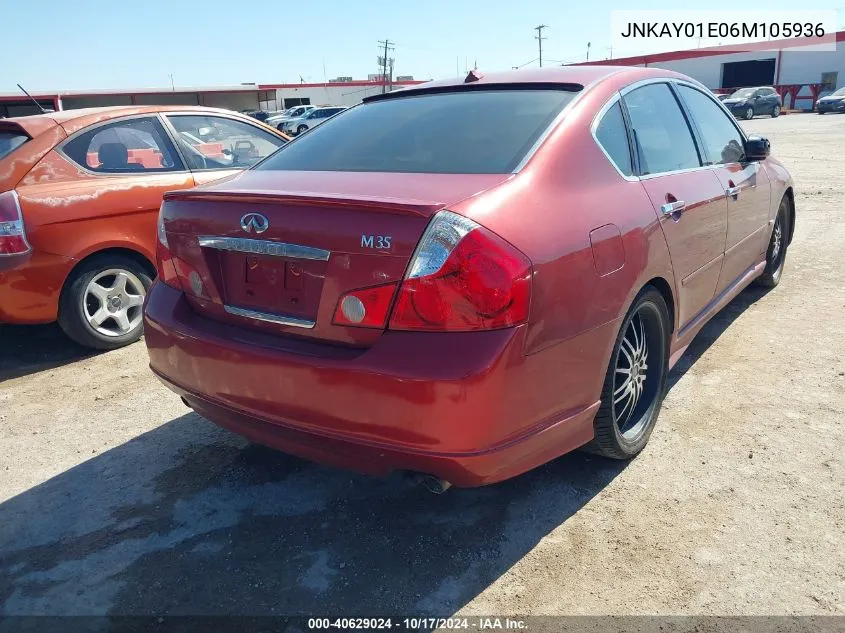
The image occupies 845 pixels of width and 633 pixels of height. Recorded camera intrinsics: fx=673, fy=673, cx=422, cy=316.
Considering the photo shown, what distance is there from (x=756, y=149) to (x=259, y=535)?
142 inches

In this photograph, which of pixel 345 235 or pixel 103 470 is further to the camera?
pixel 103 470

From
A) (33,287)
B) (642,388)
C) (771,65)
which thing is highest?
(771,65)

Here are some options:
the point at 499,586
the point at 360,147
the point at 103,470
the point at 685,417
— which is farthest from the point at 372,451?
the point at 685,417

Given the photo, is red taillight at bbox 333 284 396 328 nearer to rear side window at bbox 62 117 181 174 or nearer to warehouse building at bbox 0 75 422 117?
rear side window at bbox 62 117 181 174

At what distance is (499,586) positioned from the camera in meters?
2.24

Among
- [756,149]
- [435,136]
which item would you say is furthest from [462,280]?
[756,149]

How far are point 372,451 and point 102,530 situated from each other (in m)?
1.27

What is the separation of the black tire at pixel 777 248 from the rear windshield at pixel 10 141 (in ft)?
17.4

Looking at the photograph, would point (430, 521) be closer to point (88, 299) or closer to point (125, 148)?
point (88, 299)

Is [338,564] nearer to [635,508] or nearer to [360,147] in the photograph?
[635,508]

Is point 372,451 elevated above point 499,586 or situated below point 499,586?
above

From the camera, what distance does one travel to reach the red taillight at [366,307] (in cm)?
206

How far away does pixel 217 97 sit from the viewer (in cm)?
5191

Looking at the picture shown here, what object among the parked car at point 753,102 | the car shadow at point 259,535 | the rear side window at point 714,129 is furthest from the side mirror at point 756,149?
the parked car at point 753,102
